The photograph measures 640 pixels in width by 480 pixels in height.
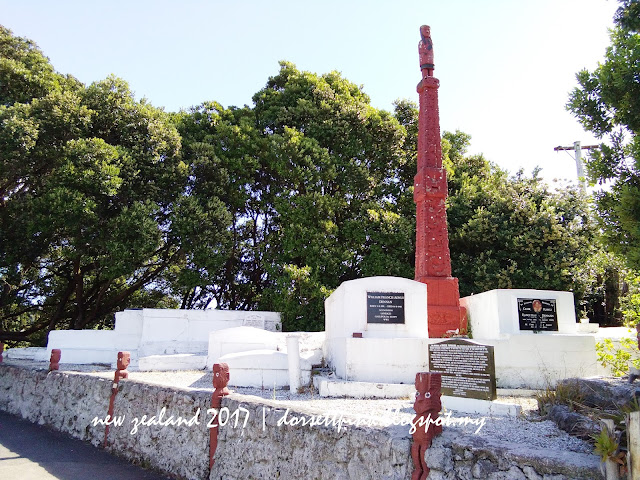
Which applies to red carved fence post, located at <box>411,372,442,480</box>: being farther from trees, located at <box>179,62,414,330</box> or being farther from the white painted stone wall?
trees, located at <box>179,62,414,330</box>

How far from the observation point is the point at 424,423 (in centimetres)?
386


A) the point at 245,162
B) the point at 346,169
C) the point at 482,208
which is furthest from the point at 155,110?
the point at 482,208

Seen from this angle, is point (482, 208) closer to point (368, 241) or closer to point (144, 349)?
point (368, 241)

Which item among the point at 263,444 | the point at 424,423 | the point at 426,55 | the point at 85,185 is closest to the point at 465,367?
the point at 424,423

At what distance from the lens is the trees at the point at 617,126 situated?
17.7 feet

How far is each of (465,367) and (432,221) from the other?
729cm

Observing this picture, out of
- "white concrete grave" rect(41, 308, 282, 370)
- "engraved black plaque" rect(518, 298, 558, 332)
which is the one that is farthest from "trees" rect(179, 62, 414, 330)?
"engraved black plaque" rect(518, 298, 558, 332)

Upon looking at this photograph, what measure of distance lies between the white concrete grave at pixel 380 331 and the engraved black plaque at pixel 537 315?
1924mm

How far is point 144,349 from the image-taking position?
40.5ft

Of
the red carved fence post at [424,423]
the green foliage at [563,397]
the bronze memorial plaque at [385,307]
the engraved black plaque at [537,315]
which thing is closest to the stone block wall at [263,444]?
the red carved fence post at [424,423]

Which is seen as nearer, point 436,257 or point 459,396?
point 459,396

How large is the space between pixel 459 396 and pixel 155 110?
15476 millimetres

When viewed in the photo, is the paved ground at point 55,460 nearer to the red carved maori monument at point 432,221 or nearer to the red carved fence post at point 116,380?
the red carved fence post at point 116,380

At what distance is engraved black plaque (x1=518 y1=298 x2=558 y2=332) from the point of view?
9281 mm
